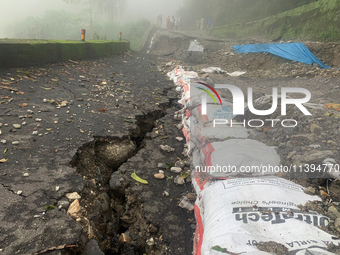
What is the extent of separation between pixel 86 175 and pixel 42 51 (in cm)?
322

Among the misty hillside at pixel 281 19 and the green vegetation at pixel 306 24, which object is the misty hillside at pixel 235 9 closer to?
the misty hillside at pixel 281 19

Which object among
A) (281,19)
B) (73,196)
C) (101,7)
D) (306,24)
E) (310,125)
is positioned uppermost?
(101,7)

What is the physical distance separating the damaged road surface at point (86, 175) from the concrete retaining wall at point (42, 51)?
343 mm

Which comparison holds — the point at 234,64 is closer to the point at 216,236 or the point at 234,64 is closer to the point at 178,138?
the point at 178,138

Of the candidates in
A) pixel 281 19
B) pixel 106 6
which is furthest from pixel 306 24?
pixel 106 6

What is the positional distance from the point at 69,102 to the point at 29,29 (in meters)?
19.1

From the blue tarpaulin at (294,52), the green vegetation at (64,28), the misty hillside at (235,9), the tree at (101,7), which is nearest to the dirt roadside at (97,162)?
the blue tarpaulin at (294,52)

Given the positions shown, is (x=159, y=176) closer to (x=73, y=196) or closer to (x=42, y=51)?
(x=73, y=196)

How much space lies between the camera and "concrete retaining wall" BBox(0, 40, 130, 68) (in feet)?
11.0

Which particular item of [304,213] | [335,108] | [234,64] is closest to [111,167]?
[304,213]

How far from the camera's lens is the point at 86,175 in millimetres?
1826

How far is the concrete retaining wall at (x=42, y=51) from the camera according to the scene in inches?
132

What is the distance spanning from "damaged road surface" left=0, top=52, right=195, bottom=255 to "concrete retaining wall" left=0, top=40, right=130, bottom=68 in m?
0.34

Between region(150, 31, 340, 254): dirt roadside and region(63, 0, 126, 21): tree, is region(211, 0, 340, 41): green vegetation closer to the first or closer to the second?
region(150, 31, 340, 254): dirt roadside
